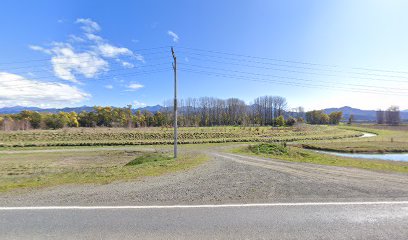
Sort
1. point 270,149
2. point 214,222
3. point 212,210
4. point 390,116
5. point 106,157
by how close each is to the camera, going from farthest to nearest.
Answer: point 390,116, point 106,157, point 270,149, point 212,210, point 214,222

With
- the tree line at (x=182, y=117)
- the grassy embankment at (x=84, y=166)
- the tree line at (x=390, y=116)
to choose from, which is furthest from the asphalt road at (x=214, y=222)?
the tree line at (x=390, y=116)

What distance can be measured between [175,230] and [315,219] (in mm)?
3615

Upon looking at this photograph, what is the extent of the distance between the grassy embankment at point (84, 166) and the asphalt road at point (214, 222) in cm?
370

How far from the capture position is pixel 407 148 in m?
Answer: 33.8

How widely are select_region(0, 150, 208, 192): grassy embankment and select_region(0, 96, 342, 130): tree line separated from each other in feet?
194

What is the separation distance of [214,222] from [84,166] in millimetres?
19089

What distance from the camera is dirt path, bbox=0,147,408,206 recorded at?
6.84 metres

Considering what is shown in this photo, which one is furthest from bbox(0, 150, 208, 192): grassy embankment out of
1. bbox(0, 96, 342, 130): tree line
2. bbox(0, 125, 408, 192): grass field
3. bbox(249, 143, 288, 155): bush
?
bbox(0, 96, 342, 130): tree line

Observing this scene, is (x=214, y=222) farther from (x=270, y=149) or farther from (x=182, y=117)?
(x=182, y=117)

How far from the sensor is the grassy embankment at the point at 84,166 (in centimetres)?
986

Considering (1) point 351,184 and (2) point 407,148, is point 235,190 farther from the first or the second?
(2) point 407,148

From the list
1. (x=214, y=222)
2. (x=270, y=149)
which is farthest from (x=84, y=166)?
(x=270, y=149)

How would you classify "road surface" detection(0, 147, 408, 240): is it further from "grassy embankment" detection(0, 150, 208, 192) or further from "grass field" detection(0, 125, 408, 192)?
"grass field" detection(0, 125, 408, 192)

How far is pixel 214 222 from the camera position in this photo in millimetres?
5293
